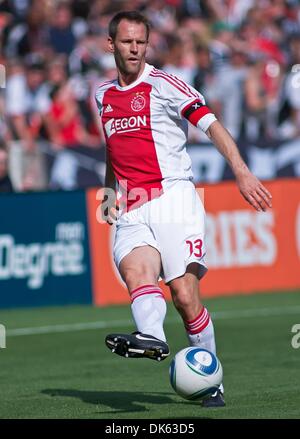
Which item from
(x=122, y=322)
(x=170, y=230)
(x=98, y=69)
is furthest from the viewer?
(x=98, y=69)

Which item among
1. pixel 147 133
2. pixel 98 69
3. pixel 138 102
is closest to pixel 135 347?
pixel 147 133

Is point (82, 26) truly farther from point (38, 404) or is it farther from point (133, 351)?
point (133, 351)

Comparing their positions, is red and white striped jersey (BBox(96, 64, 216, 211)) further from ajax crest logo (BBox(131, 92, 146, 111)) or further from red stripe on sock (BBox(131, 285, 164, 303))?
red stripe on sock (BBox(131, 285, 164, 303))

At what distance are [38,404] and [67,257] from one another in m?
7.40

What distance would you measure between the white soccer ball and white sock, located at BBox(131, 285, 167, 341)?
357mm

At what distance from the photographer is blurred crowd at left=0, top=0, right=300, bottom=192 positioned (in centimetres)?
1889

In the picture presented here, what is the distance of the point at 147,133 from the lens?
8344 mm

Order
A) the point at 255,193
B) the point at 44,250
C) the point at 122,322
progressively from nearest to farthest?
the point at 255,193, the point at 122,322, the point at 44,250

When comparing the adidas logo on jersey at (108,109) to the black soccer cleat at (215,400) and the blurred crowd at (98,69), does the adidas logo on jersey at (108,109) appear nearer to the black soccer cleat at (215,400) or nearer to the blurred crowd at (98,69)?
the black soccer cleat at (215,400)

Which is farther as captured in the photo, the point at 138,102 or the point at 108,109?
the point at 108,109

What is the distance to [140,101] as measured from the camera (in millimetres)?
8336

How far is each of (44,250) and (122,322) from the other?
205 cm

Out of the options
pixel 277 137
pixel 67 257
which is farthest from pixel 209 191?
pixel 277 137

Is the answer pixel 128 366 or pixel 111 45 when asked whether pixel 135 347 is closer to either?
pixel 111 45
